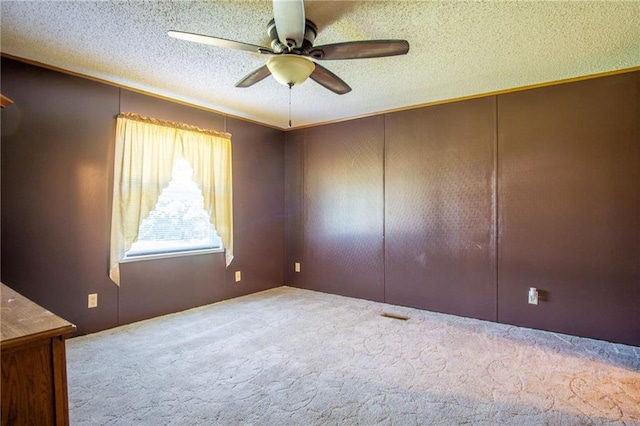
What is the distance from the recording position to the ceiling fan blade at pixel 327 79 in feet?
7.47

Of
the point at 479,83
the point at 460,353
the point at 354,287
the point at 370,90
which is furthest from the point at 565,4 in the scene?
the point at 354,287

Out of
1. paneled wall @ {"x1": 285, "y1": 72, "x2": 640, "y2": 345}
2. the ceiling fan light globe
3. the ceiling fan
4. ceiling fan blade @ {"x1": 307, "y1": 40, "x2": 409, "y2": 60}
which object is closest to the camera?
the ceiling fan

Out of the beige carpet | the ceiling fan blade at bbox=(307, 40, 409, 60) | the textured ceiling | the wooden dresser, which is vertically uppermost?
the textured ceiling

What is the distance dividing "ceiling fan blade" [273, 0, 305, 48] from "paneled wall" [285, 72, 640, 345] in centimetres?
236

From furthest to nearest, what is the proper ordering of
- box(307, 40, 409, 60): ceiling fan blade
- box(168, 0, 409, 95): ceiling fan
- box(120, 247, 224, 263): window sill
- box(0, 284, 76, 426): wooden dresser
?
box(120, 247, 224, 263): window sill
box(307, 40, 409, 60): ceiling fan blade
box(168, 0, 409, 95): ceiling fan
box(0, 284, 76, 426): wooden dresser

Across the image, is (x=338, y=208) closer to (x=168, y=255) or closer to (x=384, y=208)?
(x=384, y=208)

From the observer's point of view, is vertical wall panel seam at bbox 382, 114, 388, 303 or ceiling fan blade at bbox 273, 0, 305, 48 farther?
vertical wall panel seam at bbox 382, 114, 388, 303

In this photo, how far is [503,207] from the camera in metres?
3.29

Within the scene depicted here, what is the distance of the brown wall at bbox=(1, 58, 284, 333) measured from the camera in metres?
2.57

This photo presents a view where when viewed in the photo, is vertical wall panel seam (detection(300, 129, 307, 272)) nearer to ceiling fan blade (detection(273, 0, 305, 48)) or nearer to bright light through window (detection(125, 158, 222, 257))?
bright light through window (detection(125, 158, 222, 257))

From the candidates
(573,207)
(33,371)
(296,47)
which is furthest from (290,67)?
(573,207)

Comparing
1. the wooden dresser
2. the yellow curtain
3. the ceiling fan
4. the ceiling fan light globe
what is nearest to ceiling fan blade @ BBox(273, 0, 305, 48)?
the ceiling fan

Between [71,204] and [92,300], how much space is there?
881 millimetres

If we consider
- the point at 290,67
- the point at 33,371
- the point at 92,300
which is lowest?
the point at 92,300
